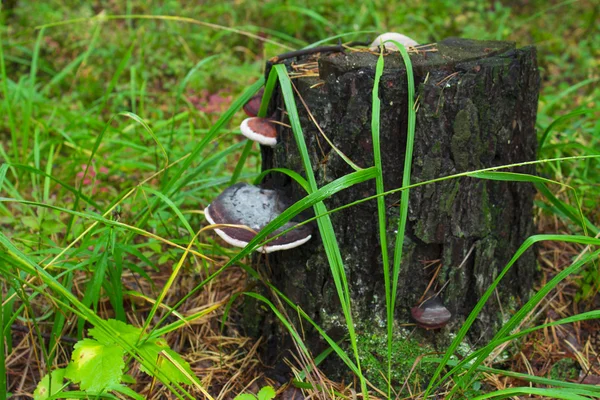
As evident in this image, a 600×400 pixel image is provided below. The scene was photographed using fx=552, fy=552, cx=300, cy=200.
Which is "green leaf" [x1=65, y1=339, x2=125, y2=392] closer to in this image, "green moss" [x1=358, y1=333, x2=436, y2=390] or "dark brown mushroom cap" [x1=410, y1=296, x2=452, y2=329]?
"green moss" [x1=358, y1=333, x2=436, y2=390]

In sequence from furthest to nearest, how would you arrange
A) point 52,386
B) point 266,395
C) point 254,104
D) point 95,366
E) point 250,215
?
1. point 254,104
2. point 250,215
3. point 52,386
4. point 266,395
5. point 95,366

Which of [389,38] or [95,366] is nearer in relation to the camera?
[95,366]

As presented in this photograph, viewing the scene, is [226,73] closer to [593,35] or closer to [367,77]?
[367,77]

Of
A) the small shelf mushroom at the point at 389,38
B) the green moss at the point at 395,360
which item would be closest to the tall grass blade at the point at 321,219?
the green moss at the point at 395,360

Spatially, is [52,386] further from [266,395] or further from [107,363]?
[266,395]

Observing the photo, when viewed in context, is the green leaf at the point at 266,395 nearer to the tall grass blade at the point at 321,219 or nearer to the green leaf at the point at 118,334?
the tall grass blade at the point at 321,219

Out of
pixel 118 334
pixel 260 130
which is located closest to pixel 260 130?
pixel 260 130

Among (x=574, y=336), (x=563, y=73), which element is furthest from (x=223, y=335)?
(x=563, y=73)

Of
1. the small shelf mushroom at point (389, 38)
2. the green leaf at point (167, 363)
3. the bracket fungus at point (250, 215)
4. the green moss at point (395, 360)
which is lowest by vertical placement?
the green moss at point (395, 360)
